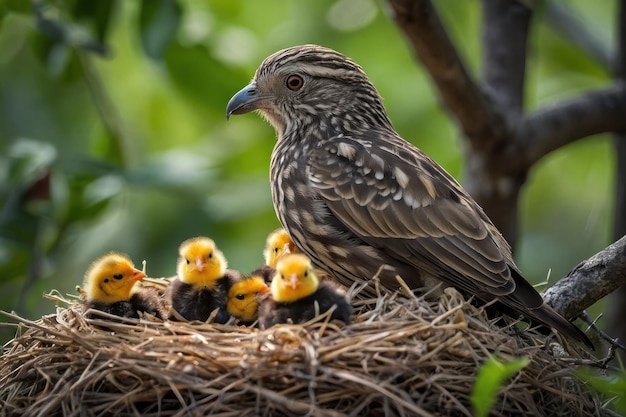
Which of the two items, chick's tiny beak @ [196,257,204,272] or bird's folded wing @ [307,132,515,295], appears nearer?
bird's folded wing @ [307,132,515,295]

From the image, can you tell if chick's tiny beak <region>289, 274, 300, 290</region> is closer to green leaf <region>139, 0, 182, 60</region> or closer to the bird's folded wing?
the bird's folded wing

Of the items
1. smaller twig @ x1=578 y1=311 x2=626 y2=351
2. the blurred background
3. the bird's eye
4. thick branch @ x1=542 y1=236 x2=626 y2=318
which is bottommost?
smaller twig @ x1=578 y1=311 x2=626 y2=351

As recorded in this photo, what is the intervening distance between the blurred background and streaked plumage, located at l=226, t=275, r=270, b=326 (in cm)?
182

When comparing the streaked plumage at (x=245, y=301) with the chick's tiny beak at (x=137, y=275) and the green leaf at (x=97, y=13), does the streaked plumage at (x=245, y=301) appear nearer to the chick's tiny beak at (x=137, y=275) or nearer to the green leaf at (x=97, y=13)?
the chick's tiny beak at (x=137, y=275)

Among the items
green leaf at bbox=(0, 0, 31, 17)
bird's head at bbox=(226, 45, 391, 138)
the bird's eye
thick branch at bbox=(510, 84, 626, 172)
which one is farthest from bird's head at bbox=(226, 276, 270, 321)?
thick branch at bbox=(510, 84, 626, 172)

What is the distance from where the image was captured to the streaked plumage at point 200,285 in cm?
630

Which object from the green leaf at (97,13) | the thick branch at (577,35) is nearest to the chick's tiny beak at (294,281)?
the green leaf at (97,13)

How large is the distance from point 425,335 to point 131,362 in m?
1.42

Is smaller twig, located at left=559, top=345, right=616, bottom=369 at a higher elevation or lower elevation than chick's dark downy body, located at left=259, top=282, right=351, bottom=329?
lower

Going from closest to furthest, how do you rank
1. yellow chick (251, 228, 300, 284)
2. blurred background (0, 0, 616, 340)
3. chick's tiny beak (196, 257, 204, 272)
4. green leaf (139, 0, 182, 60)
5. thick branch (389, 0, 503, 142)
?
chick's tiny beak (196, 257, 204, 272) < yellow chick (251, 228, 300, 284) < thick branch (389, 0, 503, 142) < green leaf (139, 0, 182, 60) < blurred background (0, 0, 616, 340)

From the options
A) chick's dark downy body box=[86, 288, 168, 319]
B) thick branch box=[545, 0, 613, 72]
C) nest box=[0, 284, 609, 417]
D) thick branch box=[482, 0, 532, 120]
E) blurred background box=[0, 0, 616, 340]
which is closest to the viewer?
nest box=[0, 284, 609, 417]

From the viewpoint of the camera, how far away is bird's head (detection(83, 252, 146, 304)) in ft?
20.5

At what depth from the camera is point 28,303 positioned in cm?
789

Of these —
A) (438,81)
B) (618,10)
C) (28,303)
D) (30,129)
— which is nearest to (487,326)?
(438,81)
